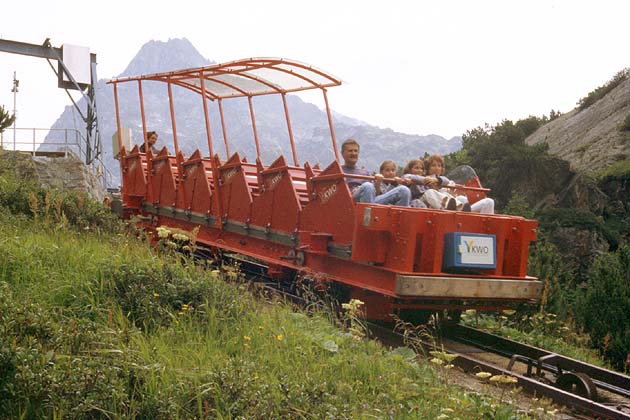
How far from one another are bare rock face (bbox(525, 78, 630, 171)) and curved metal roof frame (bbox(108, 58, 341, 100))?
79.3ft

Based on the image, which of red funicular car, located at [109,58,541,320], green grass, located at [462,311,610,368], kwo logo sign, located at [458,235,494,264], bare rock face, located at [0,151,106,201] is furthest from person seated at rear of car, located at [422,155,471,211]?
bare rock face, located at [0,151,106,201]

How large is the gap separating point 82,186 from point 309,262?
8.49 metres

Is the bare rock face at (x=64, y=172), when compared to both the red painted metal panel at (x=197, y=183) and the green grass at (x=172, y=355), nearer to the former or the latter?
the red painted metal panel at (x=197, y=183)

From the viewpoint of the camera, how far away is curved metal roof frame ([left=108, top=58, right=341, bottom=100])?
9.93 meters

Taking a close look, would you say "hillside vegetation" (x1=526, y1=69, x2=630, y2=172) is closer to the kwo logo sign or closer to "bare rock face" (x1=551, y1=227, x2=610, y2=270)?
"bare rock face" (x1=551, y1=227, x2=610, y2=270)

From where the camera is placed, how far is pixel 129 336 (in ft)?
16.6

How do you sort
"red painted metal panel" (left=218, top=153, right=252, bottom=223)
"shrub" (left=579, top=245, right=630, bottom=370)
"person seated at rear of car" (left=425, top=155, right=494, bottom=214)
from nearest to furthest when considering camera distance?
1. "person seated at rear of car" (left=425, top=155, right=494, bottom=214)
2. "red painted metal panel" (left=218, top=153, right=252, bottom=223)
3. "shrub" (left=579, top=245, right=630, bottom=370)

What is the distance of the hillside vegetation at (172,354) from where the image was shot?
13.8ft

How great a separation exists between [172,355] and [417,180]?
428 centimetres

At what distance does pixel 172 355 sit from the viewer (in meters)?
4.97

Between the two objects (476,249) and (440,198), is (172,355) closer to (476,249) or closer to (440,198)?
(476,249)

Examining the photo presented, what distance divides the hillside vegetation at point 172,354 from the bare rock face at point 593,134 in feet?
96.6

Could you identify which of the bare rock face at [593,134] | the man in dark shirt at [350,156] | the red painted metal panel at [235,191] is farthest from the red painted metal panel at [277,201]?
the bare rock face at [593,134]

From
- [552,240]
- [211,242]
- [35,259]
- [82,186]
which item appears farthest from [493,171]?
[35,259]
